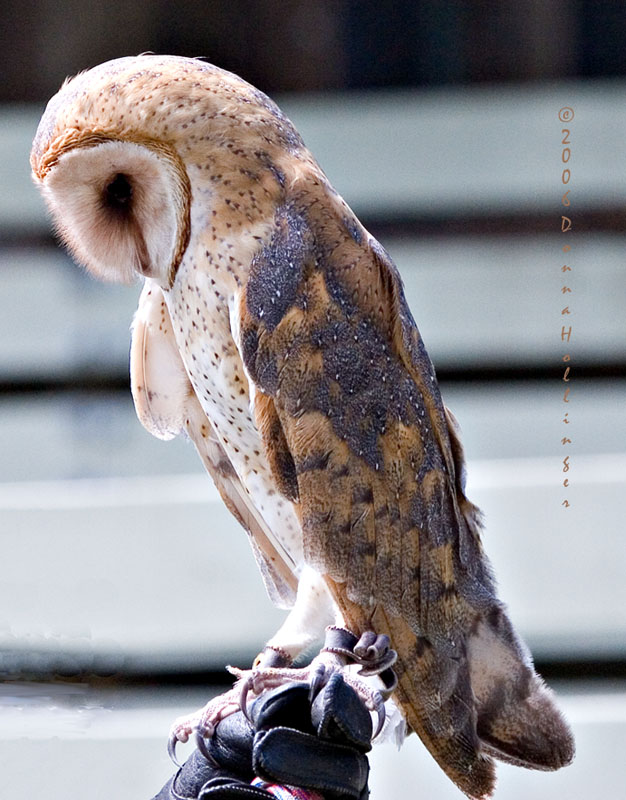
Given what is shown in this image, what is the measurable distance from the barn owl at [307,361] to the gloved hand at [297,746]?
0.17 ft

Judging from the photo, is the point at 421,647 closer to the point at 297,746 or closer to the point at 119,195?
the point at 297,746

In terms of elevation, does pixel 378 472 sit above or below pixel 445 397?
above

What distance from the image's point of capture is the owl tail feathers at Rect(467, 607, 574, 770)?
929 millimetres

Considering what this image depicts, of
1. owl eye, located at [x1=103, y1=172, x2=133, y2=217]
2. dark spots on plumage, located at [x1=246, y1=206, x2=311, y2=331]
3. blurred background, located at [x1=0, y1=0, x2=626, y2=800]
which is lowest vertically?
blurred background, located at [x1=0, y1=0, x2=626, y2=800]

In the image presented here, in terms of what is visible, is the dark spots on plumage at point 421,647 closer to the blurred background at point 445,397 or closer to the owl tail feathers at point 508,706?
the owl tail feathers at point 508,706

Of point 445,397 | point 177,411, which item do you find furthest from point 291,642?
point 445,397

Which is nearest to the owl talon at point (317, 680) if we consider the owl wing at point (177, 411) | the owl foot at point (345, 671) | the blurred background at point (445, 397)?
the owl foot at point (345, 671)

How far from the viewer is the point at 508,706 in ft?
3.06

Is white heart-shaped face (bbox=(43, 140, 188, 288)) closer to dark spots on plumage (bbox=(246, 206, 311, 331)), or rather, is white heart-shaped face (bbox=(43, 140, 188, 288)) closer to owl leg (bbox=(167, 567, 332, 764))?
dark spots on plumage (bbox=(246, 206, 311, 331))

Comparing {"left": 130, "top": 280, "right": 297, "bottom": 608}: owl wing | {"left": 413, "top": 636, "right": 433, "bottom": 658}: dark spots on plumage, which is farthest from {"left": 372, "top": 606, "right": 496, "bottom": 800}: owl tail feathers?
{"left": 130, "top": 280, "right": 297, "bottom": 608}: owl wing

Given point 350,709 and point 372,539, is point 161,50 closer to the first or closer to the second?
point 372,539

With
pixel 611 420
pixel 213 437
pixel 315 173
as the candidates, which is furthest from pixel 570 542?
pixel 315 173

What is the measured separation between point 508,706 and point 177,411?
20.5 inches

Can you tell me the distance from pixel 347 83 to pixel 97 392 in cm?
99
